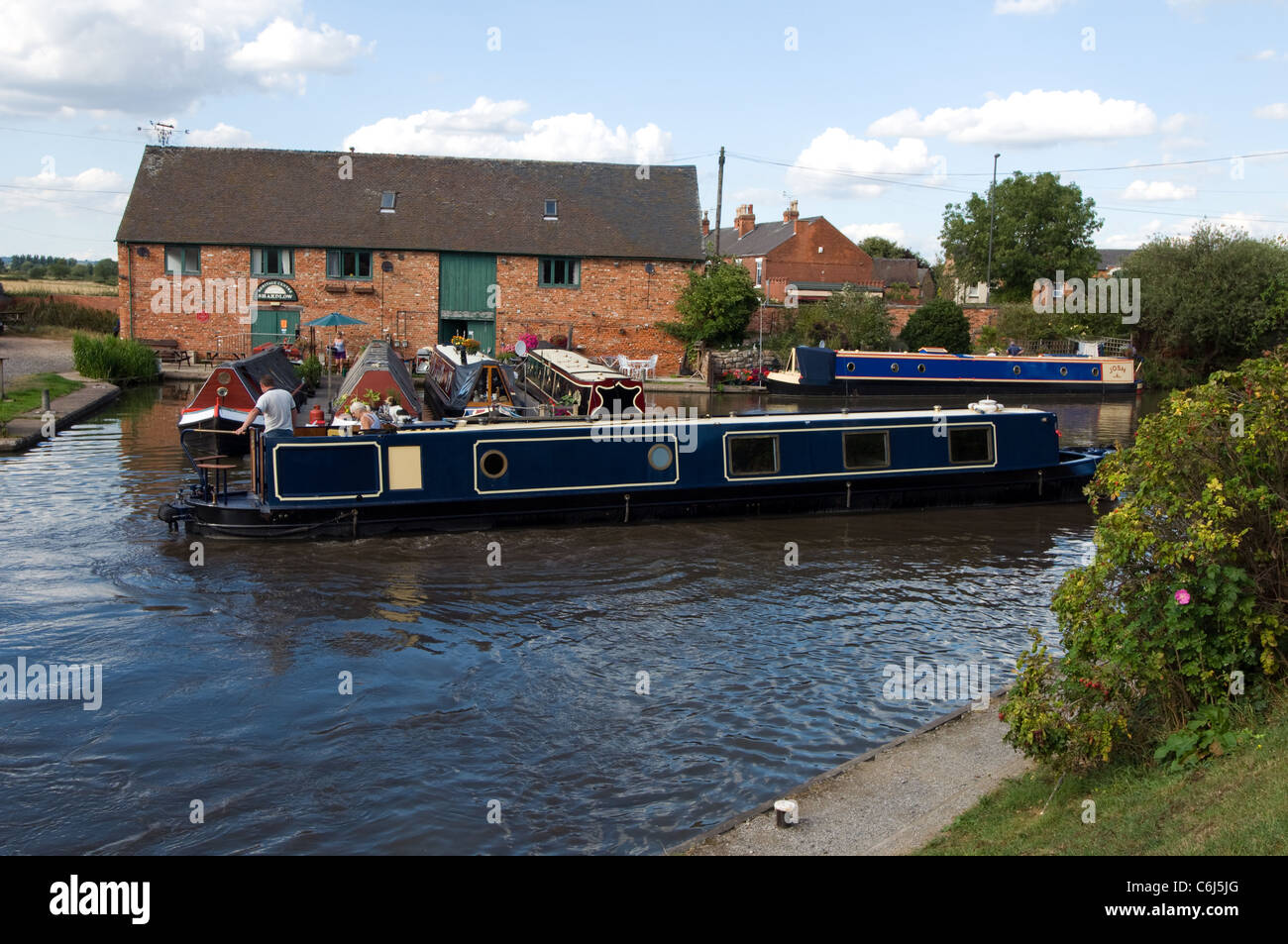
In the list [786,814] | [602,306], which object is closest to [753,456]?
[786,814]

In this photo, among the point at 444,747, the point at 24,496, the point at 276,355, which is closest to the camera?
the point at 444,747

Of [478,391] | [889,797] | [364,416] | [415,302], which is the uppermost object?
[415,302]

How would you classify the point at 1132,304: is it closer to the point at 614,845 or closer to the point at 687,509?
the point at 687,509

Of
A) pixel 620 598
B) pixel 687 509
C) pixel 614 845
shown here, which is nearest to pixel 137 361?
pixel 687 509

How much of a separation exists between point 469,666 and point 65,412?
54.4 ft

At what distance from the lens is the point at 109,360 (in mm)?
28297

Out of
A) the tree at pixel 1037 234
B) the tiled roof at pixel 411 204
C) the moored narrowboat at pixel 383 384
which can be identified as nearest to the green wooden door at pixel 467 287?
the tiled roof at pixel 411 204

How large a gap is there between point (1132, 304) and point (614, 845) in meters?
39.1

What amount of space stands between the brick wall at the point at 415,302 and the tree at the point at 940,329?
9.10 metres

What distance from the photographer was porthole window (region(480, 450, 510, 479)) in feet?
46.1

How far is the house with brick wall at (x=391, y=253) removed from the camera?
34.5m

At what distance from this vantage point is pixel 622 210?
3712 cm

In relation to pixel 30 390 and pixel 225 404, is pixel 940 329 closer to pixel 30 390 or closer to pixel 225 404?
pixel 225 404

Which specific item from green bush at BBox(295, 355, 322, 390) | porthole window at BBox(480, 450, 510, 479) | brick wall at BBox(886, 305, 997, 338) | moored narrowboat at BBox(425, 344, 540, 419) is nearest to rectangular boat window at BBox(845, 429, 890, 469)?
porthole window at BBox(480, 450, 510, 479)
